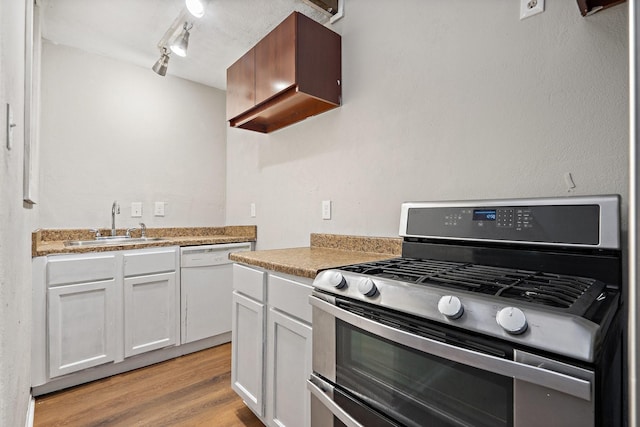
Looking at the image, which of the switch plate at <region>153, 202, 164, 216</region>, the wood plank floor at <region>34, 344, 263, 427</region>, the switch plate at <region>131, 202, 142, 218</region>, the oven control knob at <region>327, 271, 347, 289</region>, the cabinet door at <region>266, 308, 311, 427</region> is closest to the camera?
the oven control knob at <region>327, 271, 347, 289</region>

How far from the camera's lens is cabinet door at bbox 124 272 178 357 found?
2.16 meters

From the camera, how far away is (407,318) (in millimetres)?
849

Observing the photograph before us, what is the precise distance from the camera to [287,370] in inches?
54.6

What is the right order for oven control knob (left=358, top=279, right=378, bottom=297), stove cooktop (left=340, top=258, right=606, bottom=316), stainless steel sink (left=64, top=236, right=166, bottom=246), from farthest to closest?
stainless steel sink (left=64, top=236, right=166, bottom=246), oven control knob (left=358, top=279, right=378, bottom=297), stove cooktop (left=340, top=258, right=606, bottom=316)

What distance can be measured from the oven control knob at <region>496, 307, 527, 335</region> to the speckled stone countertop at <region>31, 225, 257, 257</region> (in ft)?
7.34

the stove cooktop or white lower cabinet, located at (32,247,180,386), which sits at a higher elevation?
the stove cooktop

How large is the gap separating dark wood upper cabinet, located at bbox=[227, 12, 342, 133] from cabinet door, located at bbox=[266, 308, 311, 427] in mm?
1239

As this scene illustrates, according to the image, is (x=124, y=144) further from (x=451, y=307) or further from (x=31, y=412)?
(x=451, y=307)

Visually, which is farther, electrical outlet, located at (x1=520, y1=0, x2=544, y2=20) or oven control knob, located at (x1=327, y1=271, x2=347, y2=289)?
electrical outlet, located at (x1=520, y1=0, x2=544, y2=20)

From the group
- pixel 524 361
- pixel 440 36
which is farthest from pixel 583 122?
pixel 524 361

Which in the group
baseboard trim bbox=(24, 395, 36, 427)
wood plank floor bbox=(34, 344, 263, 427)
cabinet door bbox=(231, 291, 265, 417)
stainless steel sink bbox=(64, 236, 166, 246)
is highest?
stainless steel sink bbox=(64, 236, 166, 246)

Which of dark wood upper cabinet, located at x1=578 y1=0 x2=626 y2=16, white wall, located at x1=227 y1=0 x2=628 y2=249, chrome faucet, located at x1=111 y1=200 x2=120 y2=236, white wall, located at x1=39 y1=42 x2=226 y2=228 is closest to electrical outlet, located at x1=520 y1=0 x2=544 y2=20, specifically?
white wall, located at x1=227 y1=0 x2=628 y2=249

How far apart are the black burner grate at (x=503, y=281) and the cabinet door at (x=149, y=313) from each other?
68.2 inches

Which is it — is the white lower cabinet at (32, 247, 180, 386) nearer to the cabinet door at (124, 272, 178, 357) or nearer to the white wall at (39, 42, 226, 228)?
the cabinet door at (124, 272, 178, 357)
